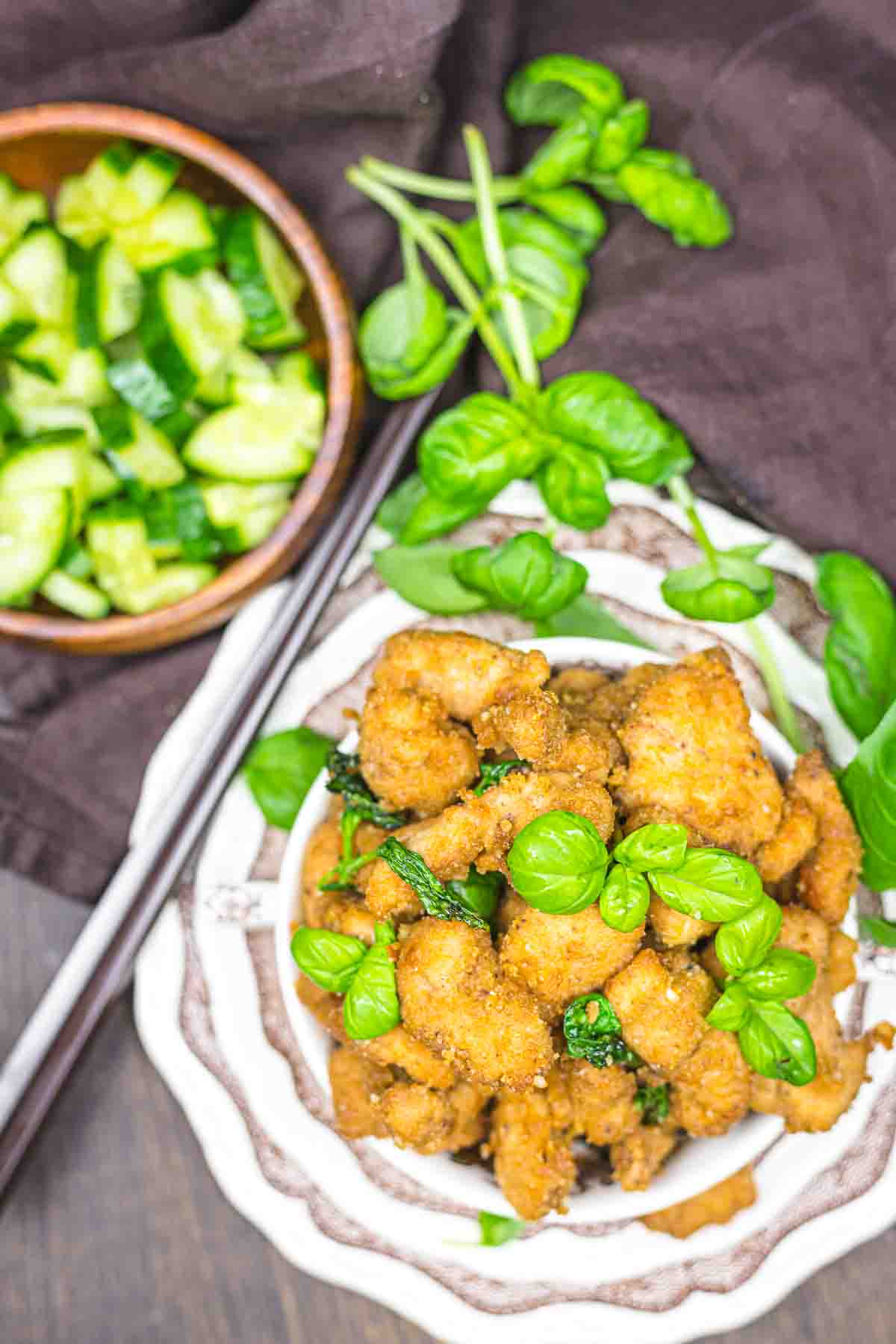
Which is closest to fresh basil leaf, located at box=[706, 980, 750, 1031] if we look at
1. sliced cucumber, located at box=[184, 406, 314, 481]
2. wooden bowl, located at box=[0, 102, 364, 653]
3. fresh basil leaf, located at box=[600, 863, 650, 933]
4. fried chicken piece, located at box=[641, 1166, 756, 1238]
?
fresh basil leaf, located at box=[600, 863, 650, 933]

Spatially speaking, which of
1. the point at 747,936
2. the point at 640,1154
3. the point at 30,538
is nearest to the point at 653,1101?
the point at 640,1154

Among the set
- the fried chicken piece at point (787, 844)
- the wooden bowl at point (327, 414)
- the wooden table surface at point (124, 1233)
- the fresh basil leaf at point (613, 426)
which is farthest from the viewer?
the wooden table surface at point (124, 1233)

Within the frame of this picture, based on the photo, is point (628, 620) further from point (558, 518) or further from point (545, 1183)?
point (545, 1183)

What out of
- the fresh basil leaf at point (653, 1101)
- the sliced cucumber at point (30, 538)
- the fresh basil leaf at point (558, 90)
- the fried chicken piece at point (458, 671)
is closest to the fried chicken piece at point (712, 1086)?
the fresh basil leaf at point (653, 1101)

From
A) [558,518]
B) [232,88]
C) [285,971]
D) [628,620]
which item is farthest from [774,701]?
[232,88]

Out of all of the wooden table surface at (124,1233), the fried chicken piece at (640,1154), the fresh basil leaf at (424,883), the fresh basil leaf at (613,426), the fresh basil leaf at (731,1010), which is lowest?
the wooden table surface at (124,1233)

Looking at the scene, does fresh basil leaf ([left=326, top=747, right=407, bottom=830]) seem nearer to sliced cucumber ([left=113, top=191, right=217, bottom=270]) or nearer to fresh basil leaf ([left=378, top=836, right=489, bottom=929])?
fresh basil leaf ([left=378, top=836, right=489, bottom=929])

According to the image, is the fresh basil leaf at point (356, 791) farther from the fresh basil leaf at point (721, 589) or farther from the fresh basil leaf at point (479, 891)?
the fresh basil leaf at point (721, 589)
